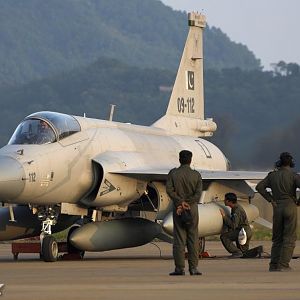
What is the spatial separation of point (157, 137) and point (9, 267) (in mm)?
6103

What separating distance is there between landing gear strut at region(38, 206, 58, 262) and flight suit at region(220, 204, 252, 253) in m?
2.87

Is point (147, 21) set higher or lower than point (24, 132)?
higher

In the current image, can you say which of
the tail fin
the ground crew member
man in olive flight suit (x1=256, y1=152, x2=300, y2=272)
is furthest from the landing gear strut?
the tail fin

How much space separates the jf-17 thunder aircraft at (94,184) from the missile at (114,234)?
0.02 metres

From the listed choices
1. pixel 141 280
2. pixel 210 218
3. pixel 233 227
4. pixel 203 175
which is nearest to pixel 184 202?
pixel 141 280

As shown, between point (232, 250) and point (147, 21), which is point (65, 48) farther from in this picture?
point (232, 250)

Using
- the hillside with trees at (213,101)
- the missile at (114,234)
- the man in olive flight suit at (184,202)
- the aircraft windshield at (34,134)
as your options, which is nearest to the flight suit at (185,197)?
the man in olive flight suit at (184,202)

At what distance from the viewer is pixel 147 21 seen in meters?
191

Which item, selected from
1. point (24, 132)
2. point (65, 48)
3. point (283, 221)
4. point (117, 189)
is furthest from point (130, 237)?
point (65, 48)

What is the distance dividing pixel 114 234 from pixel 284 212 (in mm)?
5012

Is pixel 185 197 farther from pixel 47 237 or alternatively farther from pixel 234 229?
pixel 234 229

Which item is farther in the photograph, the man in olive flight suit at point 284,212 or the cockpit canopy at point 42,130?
the cockpit canopy at point 42,130

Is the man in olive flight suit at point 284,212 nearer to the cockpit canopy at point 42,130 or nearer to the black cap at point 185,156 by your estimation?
the black cap at point 185,156

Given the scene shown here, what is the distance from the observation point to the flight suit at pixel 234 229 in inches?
833
